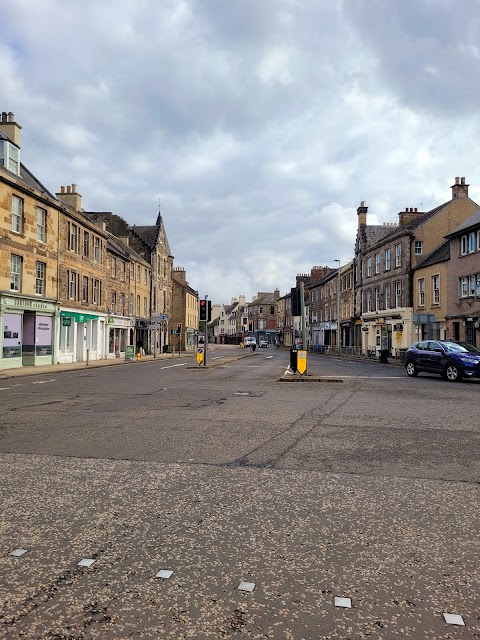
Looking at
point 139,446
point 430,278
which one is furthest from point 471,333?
point 139,446

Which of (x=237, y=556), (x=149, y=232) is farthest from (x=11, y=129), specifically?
(x=237, y=556)

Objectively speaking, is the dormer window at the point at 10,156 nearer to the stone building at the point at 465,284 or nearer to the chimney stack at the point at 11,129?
the chimney stack at the point at 11,129

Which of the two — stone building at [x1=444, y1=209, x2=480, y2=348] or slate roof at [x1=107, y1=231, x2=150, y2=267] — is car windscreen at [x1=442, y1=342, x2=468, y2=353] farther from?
slate roof at [x1=107, y1=231, x2=150, y2=267]

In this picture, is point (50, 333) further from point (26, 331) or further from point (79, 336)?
point (79, 336)

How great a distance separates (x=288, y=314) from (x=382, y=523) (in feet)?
288

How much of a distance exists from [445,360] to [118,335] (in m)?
30.1

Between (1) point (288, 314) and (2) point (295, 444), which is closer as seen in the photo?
(2) point (295, 444)

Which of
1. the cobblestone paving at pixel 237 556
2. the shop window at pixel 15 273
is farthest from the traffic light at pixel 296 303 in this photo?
the shop window at pixel 15 273

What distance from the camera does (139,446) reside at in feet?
23.3

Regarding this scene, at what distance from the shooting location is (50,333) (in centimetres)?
2991

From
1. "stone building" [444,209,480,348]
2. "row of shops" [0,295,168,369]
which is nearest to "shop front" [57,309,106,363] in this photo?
"row of shops" [0,295,168,369]

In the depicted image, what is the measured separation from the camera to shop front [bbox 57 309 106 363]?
31.6 meters

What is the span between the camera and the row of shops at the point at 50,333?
84.3 feet

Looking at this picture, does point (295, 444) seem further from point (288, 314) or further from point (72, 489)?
point (288, 314)
